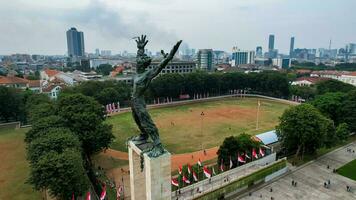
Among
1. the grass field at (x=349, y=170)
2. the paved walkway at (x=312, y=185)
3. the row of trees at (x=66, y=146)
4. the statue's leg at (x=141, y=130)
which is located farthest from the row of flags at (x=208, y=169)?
the grass field at (x=349, y=170)

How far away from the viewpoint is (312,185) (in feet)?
82.0

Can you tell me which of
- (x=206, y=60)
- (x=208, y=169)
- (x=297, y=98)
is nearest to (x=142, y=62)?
(x=208, y=169)

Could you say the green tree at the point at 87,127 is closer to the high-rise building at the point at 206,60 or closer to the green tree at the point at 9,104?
the green tree at the point at 9,104

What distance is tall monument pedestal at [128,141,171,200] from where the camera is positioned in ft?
40.2

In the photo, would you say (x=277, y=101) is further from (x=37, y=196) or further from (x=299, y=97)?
(x=37, y=196)

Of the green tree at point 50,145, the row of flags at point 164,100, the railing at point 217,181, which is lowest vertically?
the railing at point 217,181

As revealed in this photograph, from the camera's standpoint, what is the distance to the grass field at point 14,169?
2292 cm

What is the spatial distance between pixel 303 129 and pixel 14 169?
32775 millimetres

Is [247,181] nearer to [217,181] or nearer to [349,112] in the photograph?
[217,181]

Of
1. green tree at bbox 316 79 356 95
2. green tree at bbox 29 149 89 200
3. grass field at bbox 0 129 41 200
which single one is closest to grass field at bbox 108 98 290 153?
green tree at bbox 316 79 356 95

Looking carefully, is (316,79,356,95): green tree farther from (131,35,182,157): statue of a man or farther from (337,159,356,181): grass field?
(131,35,182,157): statue of a man

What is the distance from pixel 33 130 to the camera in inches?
997

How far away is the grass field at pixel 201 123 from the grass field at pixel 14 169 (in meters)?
11.9

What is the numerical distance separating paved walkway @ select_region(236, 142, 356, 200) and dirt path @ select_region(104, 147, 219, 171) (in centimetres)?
860
